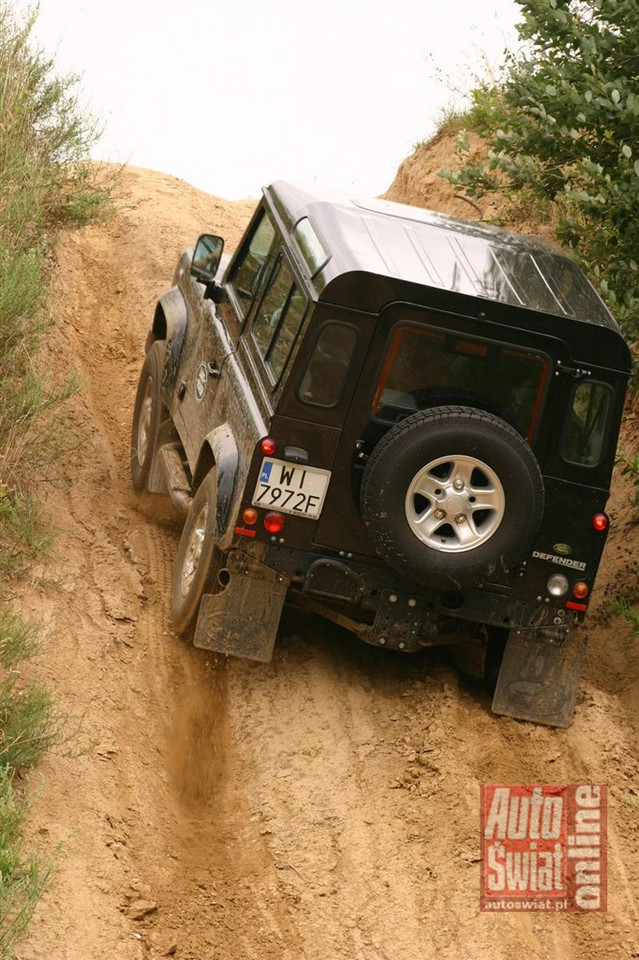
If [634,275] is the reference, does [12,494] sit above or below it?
below

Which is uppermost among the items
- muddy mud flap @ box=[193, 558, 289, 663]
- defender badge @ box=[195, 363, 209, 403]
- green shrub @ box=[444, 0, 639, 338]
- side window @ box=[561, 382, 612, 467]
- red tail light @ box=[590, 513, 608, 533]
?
green shrub @ box=[444, 0, 639, 338]

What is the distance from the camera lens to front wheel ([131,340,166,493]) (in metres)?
8.36

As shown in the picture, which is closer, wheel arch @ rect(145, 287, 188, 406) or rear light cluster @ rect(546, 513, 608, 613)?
rear light cluster @ rect(546, 513, 608, 613)

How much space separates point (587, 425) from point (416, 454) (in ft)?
3.31

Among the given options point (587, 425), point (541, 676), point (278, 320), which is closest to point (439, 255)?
point (278, 320)

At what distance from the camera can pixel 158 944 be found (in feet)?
15.3

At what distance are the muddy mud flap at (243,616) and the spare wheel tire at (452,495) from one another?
0.73 metres

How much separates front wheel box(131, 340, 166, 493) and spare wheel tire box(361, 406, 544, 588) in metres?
3.00

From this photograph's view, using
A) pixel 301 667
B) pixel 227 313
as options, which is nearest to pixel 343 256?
pixel 227 313

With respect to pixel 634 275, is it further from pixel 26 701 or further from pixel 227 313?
pixel 26 701

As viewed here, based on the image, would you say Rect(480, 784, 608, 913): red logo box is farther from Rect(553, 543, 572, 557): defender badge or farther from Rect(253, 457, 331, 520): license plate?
Rect(253, 457, 331, 520): license plate

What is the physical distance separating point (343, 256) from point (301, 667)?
7.20 ft

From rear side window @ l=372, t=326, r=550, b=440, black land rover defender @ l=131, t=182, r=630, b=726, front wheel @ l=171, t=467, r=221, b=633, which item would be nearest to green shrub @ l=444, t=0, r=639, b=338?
black land rover defender @ l=131, t=182, r=630, b=726

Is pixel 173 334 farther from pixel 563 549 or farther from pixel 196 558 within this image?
pixel 563 549
